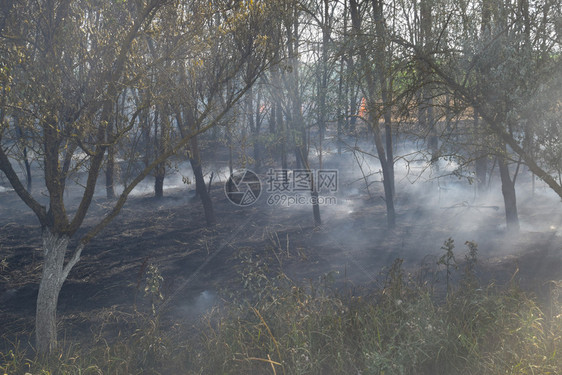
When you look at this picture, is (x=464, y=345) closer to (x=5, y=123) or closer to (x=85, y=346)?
(x=85, y=346)

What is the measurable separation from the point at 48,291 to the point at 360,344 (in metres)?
3.86

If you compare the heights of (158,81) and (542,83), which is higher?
(158,81)

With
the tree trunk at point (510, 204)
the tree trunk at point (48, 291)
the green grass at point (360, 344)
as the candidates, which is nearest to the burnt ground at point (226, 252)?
the tree trunk at point (510, 204)

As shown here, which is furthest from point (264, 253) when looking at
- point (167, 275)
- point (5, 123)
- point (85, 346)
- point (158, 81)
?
point (5, 123)

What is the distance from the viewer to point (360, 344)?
5.16 metres

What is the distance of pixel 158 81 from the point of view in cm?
588

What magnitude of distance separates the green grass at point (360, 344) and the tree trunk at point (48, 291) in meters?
0.34

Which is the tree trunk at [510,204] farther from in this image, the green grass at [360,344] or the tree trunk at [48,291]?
the tree trunk at [48,291]

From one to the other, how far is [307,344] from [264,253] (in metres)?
6.41

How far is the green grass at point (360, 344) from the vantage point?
4.68 metres

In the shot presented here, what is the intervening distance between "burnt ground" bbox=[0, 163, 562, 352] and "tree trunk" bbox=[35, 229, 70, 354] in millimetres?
1033

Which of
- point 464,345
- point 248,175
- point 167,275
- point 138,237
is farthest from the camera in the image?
point 248,175

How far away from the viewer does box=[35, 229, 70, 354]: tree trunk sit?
5805 millimetres

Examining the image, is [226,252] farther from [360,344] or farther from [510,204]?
[510,204]
